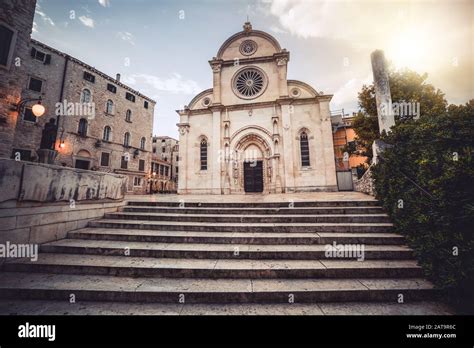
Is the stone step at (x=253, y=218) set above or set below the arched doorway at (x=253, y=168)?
below

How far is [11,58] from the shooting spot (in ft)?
28.8

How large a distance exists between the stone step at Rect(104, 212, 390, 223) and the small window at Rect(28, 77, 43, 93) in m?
20.1

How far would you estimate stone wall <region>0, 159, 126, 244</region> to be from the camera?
147 inches

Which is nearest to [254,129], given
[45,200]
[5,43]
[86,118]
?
[45,200]

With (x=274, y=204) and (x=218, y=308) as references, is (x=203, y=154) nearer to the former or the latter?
(x=274, y=204)

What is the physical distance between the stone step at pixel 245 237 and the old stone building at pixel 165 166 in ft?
87.4

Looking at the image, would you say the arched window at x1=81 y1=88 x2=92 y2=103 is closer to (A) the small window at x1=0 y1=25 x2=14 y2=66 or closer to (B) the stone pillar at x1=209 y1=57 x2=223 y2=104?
(A) the small window at x1=0 y1=25 x2=14 y2=66

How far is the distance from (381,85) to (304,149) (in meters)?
7.37

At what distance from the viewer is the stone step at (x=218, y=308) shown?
103 inches

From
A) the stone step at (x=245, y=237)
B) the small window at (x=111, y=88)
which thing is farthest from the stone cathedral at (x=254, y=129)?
the small window at (x=111, y=88)

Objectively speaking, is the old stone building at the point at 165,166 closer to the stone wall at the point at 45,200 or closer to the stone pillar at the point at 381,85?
the stone wall at the point at 45,200

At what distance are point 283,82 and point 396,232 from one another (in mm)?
15684

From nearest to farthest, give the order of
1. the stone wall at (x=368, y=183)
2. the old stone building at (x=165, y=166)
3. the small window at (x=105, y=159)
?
the stone wall at (x=368, y=183) → the small window at (x=105, y=159) → the old stone building at (x=165, y=166)
